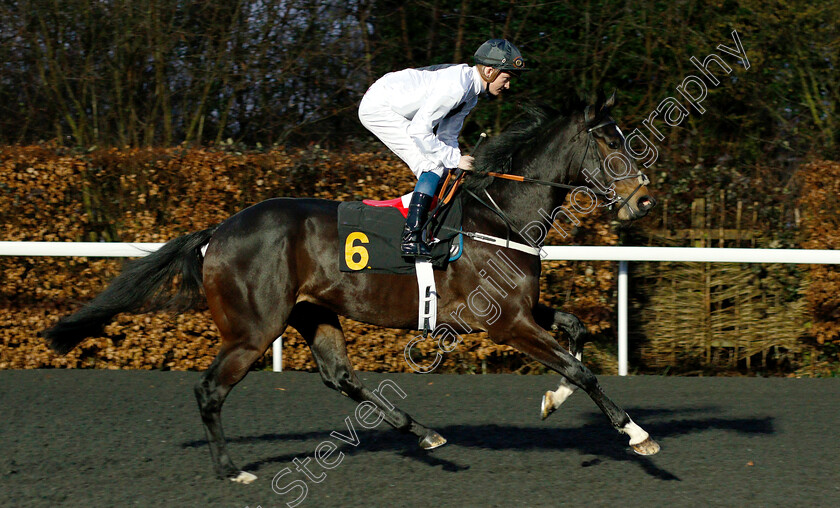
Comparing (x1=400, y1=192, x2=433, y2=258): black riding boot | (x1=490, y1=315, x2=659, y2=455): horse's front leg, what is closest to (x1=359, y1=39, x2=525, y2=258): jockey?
(x1=400, y1=192, x2=433, y2=258): black riding boot

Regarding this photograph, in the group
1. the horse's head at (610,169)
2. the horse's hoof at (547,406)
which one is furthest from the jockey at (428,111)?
the horse's hoof at (547,406)

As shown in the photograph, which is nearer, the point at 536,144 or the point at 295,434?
the point at 536,144

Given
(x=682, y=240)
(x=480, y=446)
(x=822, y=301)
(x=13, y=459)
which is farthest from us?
(x=682, y=240)

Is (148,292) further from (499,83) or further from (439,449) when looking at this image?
(499,83)

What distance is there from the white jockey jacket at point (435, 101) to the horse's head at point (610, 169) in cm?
62

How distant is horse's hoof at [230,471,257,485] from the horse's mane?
183 centimetres

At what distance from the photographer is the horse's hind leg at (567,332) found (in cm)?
443

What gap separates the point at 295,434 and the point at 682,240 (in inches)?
154

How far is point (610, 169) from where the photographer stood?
4469mm

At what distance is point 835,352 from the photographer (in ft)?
23.5

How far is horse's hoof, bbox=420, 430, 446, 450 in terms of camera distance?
4.57 metres

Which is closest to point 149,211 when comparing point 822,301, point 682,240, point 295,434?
point 295,434

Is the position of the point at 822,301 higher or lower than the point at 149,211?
lower

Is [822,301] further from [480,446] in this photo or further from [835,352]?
[480,446]
